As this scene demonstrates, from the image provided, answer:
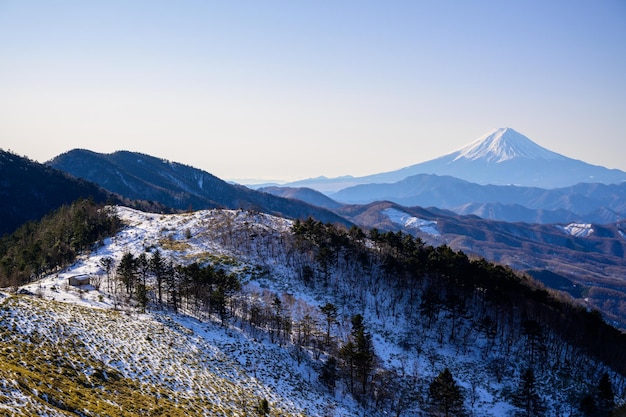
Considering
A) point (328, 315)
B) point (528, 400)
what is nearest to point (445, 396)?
point (528, 400)

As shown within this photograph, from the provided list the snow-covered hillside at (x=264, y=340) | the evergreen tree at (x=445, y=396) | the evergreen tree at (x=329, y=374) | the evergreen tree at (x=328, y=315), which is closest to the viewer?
the snow-covered hillside at (x=264, y=340)

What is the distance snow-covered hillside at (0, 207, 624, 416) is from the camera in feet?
124

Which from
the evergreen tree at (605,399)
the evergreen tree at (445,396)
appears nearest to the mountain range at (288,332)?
the evergreen tree at (445,396)

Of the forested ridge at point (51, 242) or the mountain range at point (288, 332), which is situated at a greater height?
the forested ridge at point (51, 242)

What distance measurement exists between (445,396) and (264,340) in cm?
2574

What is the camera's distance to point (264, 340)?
186ft

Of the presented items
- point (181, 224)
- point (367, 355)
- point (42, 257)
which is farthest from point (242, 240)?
point (367, 355)

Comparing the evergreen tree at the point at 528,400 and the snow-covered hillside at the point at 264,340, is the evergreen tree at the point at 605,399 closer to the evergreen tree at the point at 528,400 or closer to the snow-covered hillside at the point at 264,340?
the snow-covered hillside at the point at 264,340

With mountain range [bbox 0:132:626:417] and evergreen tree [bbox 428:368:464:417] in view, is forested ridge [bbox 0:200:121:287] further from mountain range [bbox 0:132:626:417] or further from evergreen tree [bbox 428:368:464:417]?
evergreen tree [bbox 428:368:464:417]

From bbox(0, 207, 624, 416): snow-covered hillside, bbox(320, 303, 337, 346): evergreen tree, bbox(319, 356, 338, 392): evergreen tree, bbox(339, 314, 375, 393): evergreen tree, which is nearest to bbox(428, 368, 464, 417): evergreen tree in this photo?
bbox(0, 207, 624, 416): snow-covered hillside

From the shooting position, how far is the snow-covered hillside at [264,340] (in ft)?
124

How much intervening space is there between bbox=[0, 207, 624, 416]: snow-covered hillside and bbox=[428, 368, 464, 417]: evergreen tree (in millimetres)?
2764

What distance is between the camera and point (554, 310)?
7362cm

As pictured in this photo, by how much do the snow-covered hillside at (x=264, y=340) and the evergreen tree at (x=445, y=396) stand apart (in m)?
2.76
